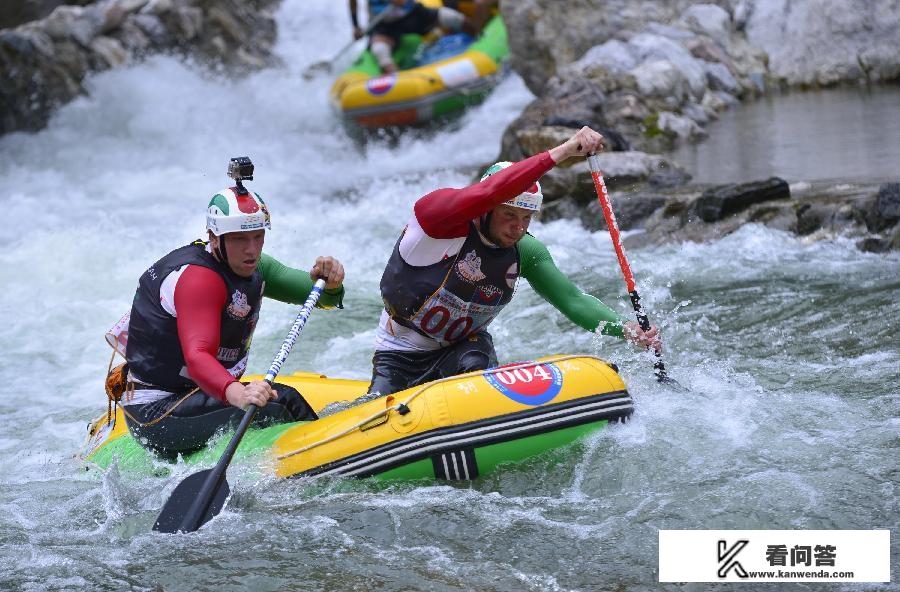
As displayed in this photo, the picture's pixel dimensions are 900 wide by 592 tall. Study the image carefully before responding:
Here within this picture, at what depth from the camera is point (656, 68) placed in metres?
12.9

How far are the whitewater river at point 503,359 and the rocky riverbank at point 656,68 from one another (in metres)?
0.77

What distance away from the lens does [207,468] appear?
15.6 feet

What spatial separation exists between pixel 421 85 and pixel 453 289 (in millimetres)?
9312

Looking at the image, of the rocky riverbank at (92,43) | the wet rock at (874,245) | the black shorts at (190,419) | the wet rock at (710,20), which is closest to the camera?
the black shorts at (190,419)

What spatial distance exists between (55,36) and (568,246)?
8.52 m

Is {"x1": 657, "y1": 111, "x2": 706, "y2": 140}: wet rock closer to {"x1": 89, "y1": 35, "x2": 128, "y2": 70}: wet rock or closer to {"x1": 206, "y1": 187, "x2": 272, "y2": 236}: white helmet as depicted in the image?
{"x1": 89, "y1": 35, "x2": 128, "y2": 70}: wet rock

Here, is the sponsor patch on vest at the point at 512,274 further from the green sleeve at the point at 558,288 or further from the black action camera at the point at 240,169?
the black action camera at the point at 240,169

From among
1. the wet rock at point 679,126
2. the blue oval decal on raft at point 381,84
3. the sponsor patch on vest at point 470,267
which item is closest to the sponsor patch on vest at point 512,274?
the sponsor patch on vest at point 470,267

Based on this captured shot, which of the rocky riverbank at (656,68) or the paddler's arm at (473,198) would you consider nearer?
the paddler's arm at (473,198)

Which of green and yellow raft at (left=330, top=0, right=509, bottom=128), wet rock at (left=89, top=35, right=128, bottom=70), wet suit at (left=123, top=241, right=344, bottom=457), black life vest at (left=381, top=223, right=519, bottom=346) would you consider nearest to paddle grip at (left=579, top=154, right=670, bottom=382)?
black life vest at (left=381, top=223, right=519, bottom=346)

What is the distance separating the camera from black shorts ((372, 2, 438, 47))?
1462cm

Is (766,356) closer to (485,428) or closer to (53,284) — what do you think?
(485,428)

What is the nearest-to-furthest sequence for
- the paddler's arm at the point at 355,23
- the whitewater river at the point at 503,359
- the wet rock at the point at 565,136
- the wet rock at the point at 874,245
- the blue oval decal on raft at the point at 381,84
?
the whitewater river at the point at 503,359 → the wet rock at the point at 874,245 → the wet rock at the point at 565,136 → the blue oval decal on raft at the point at 381,84 → the paddler's arm at the point at 355,23

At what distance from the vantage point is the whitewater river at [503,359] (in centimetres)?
433
